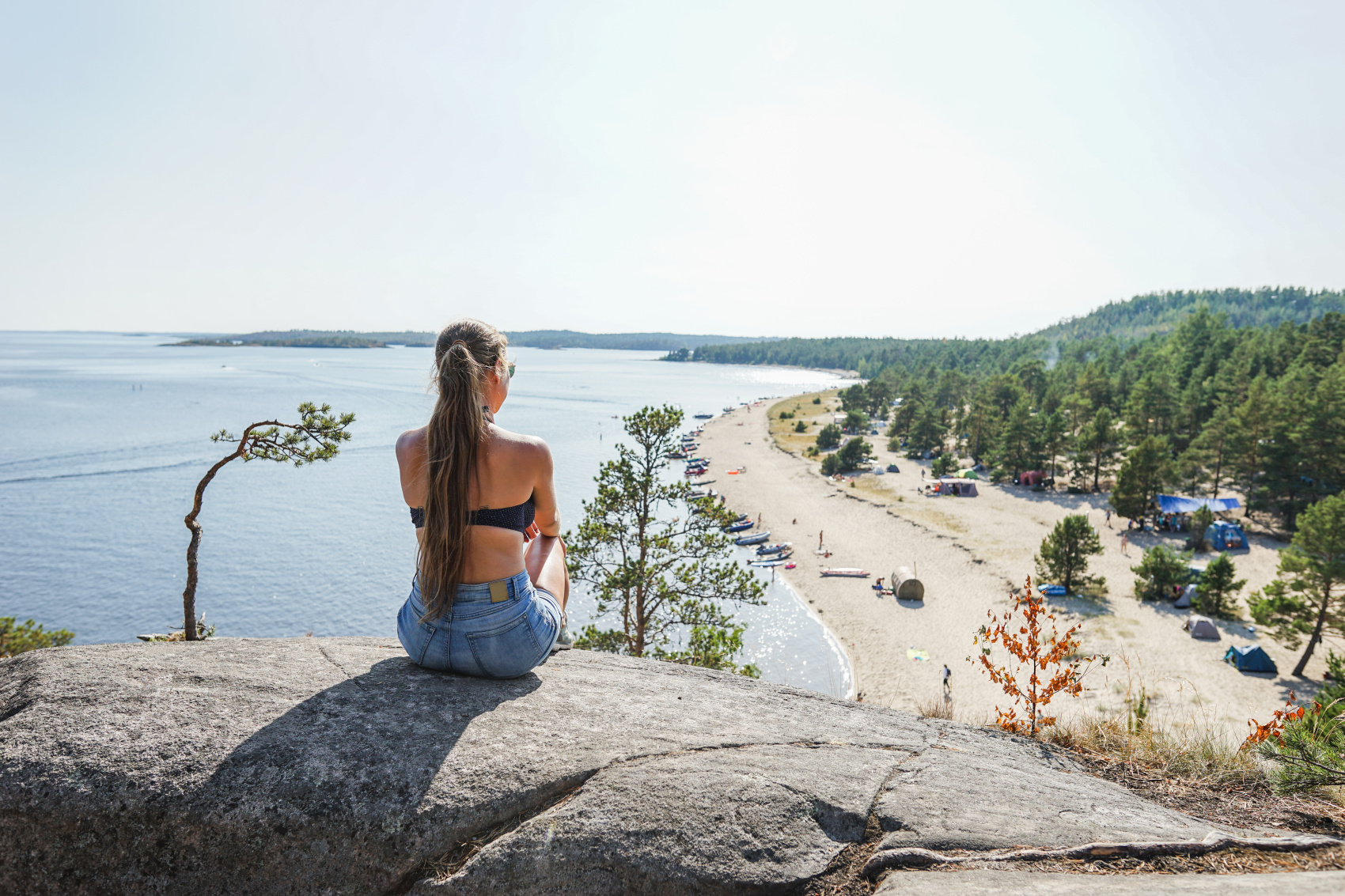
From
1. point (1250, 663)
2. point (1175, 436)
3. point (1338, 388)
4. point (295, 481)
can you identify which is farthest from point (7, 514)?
point (1175, 436)

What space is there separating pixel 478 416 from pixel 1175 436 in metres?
64.9

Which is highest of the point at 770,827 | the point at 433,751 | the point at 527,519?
the point at 527,519

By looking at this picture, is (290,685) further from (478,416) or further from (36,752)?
(478,416)

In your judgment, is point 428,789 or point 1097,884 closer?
point 1097,884

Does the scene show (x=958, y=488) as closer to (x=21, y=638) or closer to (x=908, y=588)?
(x=908, y=588)

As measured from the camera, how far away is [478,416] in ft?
10.5

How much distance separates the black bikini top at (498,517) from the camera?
3.30m

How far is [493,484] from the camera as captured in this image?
130 inches

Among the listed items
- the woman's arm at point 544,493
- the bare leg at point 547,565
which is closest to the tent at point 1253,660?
the bare leg at point 547,565

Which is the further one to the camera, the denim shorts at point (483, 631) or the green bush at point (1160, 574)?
the green bush at point (1160, 574)

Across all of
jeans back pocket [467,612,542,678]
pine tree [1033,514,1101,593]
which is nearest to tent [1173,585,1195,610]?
pine tree [1033,514,1101,593]

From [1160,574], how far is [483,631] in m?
33.5

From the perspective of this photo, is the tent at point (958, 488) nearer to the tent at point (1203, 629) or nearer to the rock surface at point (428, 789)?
the tent at point (1203, 629)

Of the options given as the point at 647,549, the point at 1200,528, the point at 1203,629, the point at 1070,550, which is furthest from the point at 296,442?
the point at 1200,528
